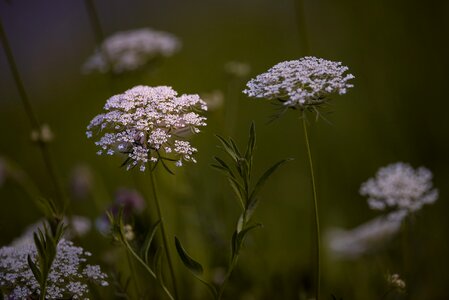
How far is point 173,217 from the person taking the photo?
2.08 metres

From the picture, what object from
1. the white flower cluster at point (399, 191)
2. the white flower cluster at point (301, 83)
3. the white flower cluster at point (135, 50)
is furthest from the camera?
the white flower cluster at point (135, 50)

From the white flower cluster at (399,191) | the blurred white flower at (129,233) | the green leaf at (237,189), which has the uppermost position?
the green leaf at (237,189)

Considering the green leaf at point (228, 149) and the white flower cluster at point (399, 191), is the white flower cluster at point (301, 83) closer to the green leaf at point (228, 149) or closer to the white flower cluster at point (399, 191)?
the green leaf at point (228, 149)

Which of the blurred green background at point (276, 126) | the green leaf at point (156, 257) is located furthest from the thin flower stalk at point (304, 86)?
the blurred green background at point (276, 126)

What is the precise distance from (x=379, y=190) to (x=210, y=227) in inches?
26.5

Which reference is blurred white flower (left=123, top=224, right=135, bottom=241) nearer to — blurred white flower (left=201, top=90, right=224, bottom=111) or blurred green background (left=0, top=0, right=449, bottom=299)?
blurred green background (left=0, top=0, right=449, bottom=299)

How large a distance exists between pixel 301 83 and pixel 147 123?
254mm

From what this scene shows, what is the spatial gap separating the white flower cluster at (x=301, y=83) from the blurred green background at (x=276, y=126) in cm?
61

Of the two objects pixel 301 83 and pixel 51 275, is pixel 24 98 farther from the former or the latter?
pixel 301 83

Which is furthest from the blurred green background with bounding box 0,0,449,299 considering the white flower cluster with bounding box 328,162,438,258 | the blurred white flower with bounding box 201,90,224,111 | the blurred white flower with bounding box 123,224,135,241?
the blurred white flower with bounding box 123,224,135,241

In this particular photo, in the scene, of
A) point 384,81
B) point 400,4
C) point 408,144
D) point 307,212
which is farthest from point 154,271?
point 400,4

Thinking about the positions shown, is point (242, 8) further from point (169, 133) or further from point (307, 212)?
point (169, 133)

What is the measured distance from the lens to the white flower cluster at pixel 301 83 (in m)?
0.86

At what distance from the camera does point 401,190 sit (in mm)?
1233
